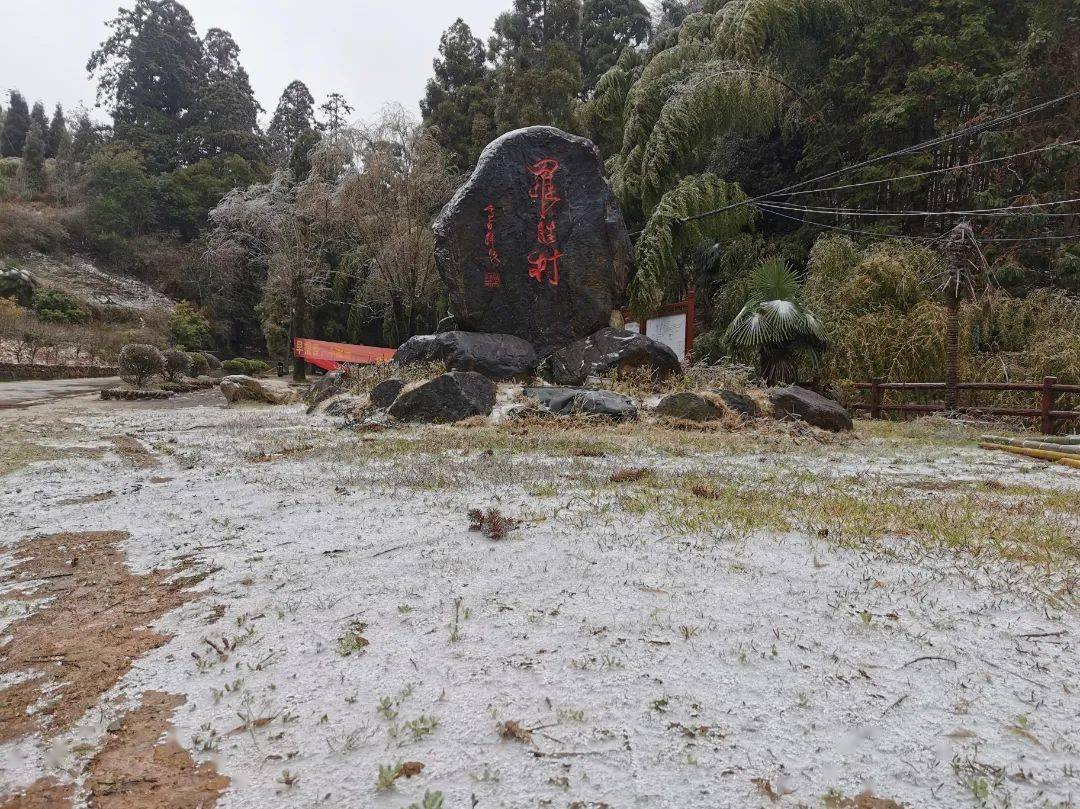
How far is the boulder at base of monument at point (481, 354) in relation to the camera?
7938mm

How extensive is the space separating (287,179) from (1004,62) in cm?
1932

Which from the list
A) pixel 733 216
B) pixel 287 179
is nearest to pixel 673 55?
pixel 733 216

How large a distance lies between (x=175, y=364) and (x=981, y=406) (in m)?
15.5

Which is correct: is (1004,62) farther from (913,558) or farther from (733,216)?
(913,558)

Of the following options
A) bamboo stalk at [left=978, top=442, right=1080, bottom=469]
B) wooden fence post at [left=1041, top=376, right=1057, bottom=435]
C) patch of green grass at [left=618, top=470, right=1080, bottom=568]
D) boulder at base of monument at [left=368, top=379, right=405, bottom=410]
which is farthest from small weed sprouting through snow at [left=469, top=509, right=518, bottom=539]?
wooden fence post at [left=1041, top=376, right=1057, bottom=435]

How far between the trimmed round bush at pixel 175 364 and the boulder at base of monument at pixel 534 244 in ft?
28.8

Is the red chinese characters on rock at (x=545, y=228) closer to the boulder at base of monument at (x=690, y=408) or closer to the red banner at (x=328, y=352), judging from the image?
the boulder at base of monument at (x=690, y=408)

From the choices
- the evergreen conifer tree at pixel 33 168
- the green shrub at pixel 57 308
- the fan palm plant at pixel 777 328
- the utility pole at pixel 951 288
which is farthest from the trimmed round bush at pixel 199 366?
the evergreen conifer tree at pixel 33 168

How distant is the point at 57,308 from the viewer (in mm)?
18453

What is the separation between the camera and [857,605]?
5.96 feet

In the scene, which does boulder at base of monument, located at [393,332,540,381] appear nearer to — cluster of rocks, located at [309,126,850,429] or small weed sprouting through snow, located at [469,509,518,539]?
cluster of rocks, located at [309,126,850,429]

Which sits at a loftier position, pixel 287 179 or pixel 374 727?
pixel 287 179

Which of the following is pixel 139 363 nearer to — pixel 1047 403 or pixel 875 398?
pixel 875 398

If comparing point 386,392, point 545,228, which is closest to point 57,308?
point 386,392
